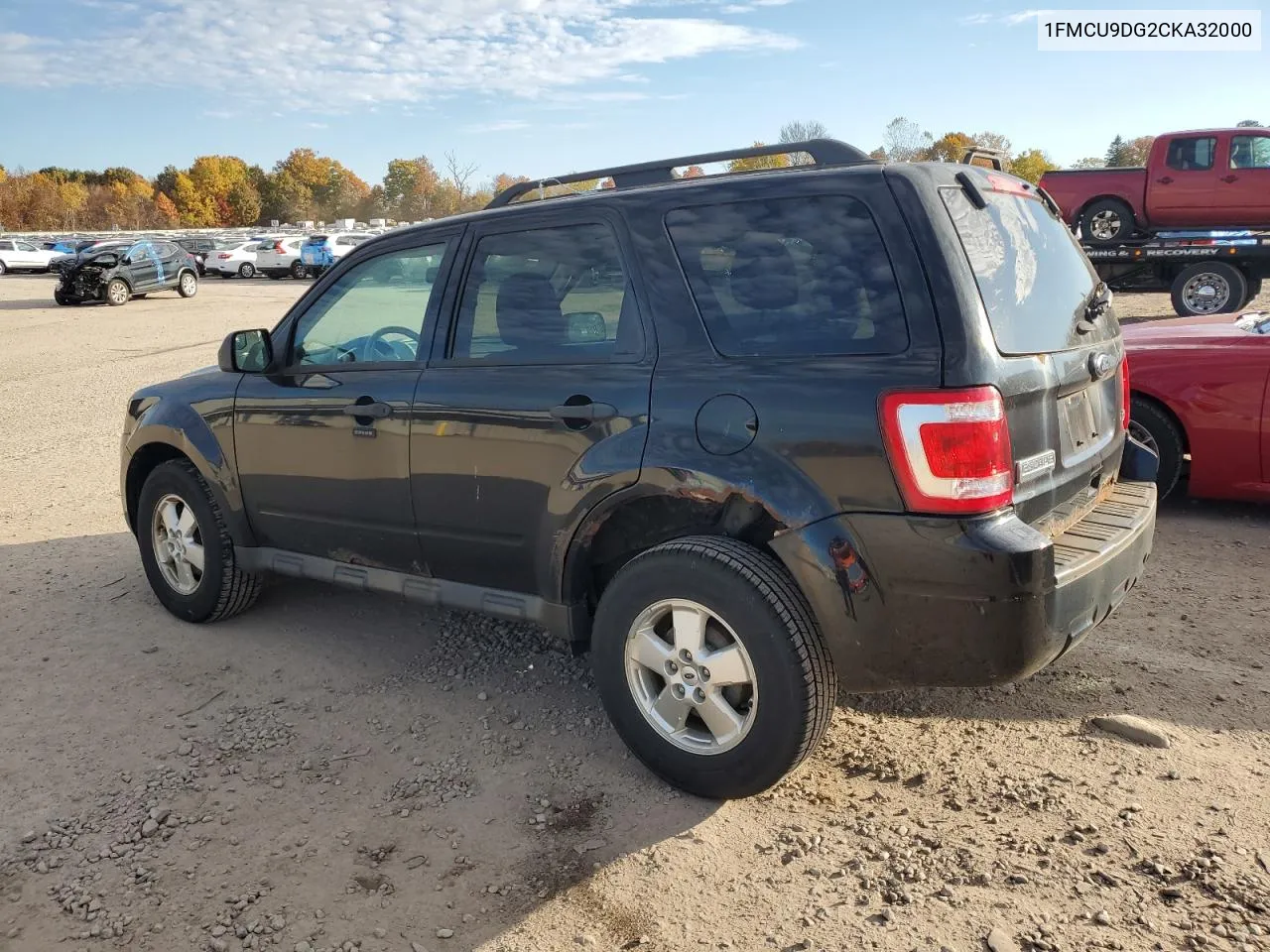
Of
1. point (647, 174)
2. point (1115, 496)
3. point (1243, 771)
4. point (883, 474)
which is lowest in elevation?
point (1243, 771)

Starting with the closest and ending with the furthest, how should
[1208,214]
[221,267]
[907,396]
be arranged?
[907,396]
[1208,214]
[221,267]

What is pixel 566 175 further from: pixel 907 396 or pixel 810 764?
pixel 810 764

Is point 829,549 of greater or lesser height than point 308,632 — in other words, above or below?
above

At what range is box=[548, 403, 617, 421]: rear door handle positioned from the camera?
10.7ft

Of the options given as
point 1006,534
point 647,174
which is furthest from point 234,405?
point 1006,534

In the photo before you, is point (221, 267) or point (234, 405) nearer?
point (234, 405)

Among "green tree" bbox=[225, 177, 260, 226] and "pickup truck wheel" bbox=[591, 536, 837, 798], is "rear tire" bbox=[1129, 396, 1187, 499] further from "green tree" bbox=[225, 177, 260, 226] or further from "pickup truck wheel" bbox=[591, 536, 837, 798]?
"green tree" bbox=[225, 177, 260, 226]

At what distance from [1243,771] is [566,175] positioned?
3.22 metres

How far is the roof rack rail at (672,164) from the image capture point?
3.30 metres

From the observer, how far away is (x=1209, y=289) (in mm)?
14852

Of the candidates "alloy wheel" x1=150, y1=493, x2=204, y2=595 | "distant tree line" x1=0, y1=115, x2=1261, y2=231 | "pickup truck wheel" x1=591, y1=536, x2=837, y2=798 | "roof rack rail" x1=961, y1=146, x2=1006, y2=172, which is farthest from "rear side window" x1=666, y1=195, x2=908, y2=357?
"distant tree line" x1=0, y1=115, x2=1261, y2=231

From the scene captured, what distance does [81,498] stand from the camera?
24.5 ft

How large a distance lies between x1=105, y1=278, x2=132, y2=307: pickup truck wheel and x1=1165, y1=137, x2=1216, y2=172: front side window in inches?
930

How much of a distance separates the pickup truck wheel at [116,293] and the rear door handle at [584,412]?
2637 centimetres
